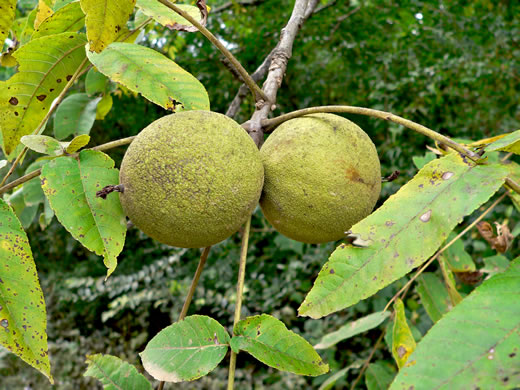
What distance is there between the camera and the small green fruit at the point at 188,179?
1.18 m

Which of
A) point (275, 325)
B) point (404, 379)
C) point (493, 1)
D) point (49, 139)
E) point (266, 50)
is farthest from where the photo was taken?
point (266, 50)

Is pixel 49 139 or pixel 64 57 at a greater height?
pixel 64 57

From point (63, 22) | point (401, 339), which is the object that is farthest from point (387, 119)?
point (63, 22)

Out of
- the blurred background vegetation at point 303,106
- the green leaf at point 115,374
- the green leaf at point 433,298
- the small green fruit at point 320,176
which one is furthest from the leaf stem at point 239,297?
the blurred background vegetation at point 303,106

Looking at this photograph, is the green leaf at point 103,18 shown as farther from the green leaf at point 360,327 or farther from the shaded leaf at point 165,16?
the green leaf at point 360,327

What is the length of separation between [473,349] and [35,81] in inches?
55.5

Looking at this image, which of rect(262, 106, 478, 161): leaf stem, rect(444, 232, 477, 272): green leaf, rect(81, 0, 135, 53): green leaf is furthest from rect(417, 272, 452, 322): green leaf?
rect(81, 0, 135, 53): green leaf

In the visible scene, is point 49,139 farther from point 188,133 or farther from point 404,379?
point 404,379

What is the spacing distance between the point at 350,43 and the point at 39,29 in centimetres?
342

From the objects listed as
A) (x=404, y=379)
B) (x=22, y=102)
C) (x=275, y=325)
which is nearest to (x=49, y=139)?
(x=22, y=102)

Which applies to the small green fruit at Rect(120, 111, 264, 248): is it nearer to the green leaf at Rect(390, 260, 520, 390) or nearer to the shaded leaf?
the shaded leaf

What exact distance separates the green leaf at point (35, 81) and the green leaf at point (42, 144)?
0.29 meters

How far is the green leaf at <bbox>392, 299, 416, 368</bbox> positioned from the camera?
1.32 meters

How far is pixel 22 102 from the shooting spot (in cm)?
145
